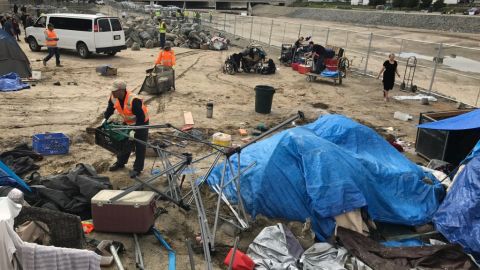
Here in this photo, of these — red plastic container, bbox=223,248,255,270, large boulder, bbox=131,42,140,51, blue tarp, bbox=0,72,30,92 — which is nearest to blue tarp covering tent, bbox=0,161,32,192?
red plastic container, bbox=223,248,255,270

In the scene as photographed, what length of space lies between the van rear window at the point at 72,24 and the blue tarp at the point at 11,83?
602cm

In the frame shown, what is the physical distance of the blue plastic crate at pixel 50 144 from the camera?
8.32 metres

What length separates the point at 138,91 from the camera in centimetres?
1426

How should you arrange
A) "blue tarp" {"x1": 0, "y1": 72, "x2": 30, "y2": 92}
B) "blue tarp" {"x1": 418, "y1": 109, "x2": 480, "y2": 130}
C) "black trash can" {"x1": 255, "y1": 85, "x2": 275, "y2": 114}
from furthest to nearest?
"blue tarp" {"x1": 0, "y1": 72, "x2": 30, "y2": 92} < "black trash can" {"x1": 255, "y1": 85, "x2": 275, "y2": 114} < "blue tarp" {"x1": 418, "y1": 109, "x2": 480, "y2": 130}

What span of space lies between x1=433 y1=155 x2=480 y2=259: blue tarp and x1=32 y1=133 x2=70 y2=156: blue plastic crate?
698cm

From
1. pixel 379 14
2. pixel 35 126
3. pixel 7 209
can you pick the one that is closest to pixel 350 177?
pixel 7 209

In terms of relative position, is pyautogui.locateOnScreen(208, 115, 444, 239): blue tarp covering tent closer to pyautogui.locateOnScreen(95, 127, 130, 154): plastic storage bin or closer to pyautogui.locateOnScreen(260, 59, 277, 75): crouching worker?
pyautogui.locateOnScreen(95, 127, 130, 154): plastic storage bin

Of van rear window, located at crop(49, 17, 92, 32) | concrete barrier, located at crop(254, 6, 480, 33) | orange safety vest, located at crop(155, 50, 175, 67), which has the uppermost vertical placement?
concrete barrier, located at crop(254, 6, 480, 33)

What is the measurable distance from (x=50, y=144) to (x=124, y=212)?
376cm

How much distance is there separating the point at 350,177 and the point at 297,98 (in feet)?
28.3

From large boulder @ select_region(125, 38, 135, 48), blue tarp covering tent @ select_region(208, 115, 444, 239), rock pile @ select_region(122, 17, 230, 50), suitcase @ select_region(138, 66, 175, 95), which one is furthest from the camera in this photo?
rock pile @ select_region(122, 17, 230, 50)

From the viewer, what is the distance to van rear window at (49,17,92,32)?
19.4 metres

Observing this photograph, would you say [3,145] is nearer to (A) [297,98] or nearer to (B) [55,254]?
(B) [55,254]

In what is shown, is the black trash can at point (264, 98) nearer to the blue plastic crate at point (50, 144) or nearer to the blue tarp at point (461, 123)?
the blue tarp at point (461, 123)
